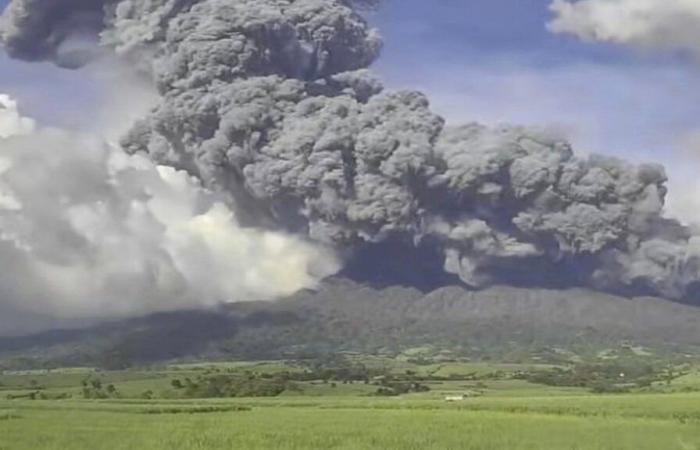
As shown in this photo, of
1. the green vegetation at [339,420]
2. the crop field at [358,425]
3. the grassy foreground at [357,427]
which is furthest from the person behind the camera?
the green vegetation at [339,420]

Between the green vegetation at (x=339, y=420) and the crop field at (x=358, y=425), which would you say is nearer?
the crop field at (x=358, y=425)

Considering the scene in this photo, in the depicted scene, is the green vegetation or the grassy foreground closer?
the grassy foreground

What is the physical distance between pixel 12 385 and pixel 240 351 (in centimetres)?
7726

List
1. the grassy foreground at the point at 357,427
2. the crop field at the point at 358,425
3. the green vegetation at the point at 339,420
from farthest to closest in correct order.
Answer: the green vegetation at the point at 339,420 < the crop field at the point at 358,425 < the grassy foreground at the point at 357,427

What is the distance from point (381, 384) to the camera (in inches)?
3743

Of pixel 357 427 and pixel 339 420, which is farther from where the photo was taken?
pixel 339 420

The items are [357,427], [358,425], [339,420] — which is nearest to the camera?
[357,427]

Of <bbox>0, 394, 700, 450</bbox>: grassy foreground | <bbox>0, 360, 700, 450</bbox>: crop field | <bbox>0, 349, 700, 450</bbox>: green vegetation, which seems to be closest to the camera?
<bbox>0, 394, 700, 450</bbox>: grassy foreground

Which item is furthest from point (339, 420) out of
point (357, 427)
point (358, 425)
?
point (357, 427)

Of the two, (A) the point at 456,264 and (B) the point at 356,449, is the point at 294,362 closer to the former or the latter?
(A) the point at 456,264

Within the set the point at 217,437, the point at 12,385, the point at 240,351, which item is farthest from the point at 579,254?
the point at 217,437

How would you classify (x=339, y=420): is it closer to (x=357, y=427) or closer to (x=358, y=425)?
(x=358, y=425)

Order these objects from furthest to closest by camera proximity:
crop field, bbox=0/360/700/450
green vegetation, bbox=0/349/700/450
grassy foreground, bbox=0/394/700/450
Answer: green vegetation, bbox=0/349/700/450 < crop field, bbox=0/360/700/450 < grassy foreground, bbox=0/394/700/450

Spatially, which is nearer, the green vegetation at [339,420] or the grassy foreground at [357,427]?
the grassy foreground at [357,427]
